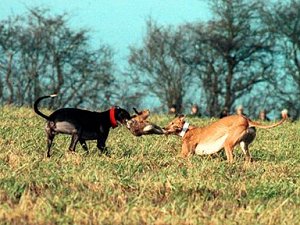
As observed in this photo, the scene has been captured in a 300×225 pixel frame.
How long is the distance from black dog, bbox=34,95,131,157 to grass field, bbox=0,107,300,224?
0.91 ft

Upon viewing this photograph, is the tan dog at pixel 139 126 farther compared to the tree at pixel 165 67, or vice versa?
the tree at pixel 165 67

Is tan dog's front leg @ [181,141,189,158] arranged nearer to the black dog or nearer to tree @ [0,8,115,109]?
the black dog

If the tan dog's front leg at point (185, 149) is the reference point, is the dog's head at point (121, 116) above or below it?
above

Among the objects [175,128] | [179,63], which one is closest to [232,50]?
[179,63]

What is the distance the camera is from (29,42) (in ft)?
185

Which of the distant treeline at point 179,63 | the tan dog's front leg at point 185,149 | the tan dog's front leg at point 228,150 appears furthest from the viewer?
the distant treeline at point 179,63

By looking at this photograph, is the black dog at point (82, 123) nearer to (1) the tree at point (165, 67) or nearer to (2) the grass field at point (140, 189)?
(2) the grass field at point (140, 189)

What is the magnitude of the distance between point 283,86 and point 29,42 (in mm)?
17461

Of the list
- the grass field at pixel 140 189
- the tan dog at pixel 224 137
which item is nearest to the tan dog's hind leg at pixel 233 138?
the tan dog at pixel 224 137

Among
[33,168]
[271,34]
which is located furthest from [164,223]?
[271,34]

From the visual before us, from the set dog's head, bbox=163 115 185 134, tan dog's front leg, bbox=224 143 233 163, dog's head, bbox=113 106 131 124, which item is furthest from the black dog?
tan dog's front leg, bbox=224 143 233 163

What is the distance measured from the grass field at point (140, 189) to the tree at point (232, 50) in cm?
Answer: 3980

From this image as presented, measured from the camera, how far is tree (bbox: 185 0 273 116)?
52188 mm

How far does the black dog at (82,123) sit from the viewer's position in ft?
39.9
